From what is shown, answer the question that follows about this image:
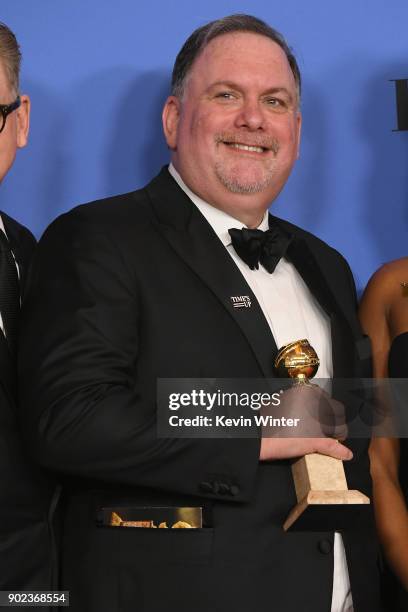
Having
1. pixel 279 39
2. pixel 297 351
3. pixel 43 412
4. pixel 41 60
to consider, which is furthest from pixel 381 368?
pixel 41 60

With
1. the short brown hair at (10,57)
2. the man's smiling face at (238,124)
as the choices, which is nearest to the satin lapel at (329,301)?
the man's smiling face at (238,124)

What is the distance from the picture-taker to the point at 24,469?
5.97ft

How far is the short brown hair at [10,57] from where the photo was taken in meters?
2.00

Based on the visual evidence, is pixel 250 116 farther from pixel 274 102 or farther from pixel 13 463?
pixel 13 463

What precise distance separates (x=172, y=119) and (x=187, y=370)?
27.4 inches

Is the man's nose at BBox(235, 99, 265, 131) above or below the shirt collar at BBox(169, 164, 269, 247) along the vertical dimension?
above

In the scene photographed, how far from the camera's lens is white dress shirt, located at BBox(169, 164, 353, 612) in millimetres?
2008

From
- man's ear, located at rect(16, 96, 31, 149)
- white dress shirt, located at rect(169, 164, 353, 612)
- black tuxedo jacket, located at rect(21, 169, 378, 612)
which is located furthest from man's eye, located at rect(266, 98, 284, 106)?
man's ear, located at rect(16, 96, 31, 149)

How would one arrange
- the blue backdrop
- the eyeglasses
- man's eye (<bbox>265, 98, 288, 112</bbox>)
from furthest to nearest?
the blue backdrop
man's eye (<bbox>265, 98, 288, 112</bbox>)
the eyeglasses

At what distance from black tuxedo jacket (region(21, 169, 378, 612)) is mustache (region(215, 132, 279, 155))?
9.8 inches

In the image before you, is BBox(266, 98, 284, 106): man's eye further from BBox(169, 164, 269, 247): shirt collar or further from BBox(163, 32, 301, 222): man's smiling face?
BBox(169, 164, 269, 247): shirt collar

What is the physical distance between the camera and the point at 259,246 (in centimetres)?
204

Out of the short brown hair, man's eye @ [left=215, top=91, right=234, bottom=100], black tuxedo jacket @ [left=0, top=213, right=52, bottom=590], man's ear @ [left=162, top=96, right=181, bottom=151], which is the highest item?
the short brown hair

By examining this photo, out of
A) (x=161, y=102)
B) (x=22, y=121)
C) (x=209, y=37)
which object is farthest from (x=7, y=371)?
(x=161, y=102)
